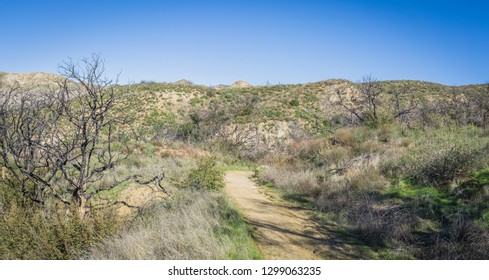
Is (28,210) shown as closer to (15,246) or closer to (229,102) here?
(15,246)

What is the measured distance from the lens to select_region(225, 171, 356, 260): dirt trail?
17.9 ft

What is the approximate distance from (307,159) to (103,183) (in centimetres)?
873

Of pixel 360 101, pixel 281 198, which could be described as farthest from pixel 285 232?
pixel 360 101

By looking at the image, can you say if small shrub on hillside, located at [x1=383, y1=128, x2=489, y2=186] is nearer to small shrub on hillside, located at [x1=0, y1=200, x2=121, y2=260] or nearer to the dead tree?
small shrub on hillside, located at [x1=0, y1=200, x2=121, y2=260]

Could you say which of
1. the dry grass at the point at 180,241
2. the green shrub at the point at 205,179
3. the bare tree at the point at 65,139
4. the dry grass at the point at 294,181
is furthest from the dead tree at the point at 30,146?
the dry grass at the point at 294,181

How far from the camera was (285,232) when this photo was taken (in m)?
6.42

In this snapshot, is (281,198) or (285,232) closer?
(285,232)

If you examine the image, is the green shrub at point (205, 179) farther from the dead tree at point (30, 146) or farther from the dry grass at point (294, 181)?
the dead tree at point (30, 146)

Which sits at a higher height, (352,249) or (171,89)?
(171,89)

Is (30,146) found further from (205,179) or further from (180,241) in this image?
(205,179)

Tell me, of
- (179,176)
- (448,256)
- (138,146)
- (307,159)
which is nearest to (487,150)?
(448,256)

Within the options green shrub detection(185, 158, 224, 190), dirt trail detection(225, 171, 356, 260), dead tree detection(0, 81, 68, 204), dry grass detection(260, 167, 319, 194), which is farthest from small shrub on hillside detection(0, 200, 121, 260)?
dry grass detection(260, 167, 319, 194)

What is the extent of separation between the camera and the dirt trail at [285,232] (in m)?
5.46

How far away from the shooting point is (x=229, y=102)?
41.2 meters
